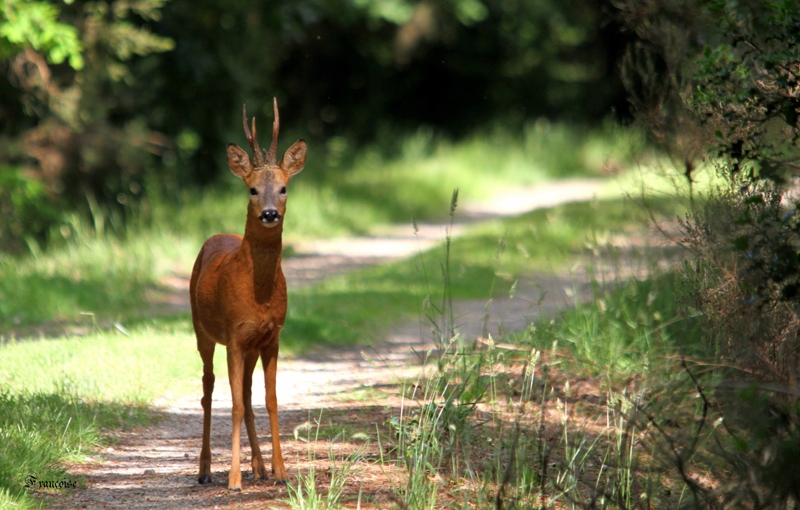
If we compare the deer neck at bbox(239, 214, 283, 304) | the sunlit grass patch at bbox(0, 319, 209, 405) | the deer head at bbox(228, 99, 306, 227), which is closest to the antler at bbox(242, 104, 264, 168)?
the deer head at bbox(228, 99, 306, 227)

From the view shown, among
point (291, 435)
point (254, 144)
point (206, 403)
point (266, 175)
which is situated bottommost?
point (291, 435)

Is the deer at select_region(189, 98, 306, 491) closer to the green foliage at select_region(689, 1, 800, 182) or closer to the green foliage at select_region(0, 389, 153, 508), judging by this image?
the green foliage at select_region(0, 389, 153, 508)

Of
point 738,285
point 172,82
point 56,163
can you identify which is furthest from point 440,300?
point 172,82

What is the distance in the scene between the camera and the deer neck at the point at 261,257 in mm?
5105

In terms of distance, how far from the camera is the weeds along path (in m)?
5.16

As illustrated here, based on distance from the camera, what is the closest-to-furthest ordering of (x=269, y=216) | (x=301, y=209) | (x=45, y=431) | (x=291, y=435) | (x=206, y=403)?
1. (x=269, y=216)
2. (x=206, y=403)
3. (x=45, y=431)
4. (x=291, y=435)
5. (x=301, y=209)

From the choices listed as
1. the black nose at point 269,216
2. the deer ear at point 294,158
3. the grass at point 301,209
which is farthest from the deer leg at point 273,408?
the grass at point 301,209

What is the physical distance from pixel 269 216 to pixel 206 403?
4.12 feet

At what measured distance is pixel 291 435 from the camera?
620 centimetres

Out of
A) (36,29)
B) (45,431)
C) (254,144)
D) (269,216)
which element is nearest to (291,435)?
(45,431)

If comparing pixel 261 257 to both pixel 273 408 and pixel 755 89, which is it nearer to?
pixel 273 408

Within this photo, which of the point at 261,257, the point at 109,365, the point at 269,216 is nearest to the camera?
the point at 269,216

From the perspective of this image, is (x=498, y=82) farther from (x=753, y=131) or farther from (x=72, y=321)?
(x=753, y=131)

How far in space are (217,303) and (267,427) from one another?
168cm
